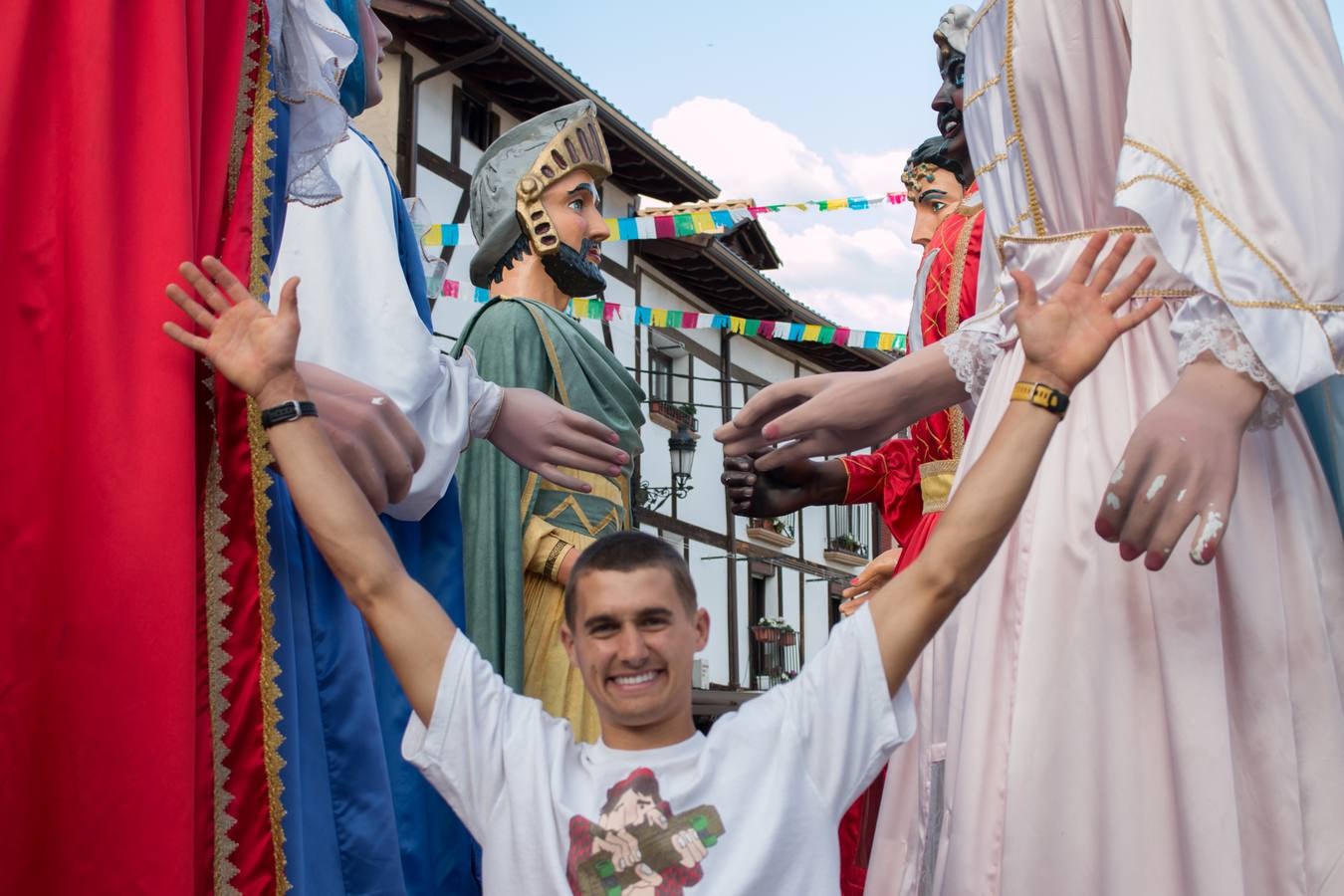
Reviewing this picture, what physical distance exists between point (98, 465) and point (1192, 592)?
1402mm

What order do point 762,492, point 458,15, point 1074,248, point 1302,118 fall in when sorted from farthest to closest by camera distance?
point 458,15 → point 762,492 → point 1074,248 → point 1302,118

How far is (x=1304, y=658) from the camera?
6.09 ft

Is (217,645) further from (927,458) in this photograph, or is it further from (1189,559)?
(927,458)

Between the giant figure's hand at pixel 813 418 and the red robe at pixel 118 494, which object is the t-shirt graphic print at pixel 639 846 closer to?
the red robe at pixel 118 494

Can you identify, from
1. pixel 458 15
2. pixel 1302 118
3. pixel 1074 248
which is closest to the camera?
pixel 1302 118

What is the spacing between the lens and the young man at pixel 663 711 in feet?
6.04

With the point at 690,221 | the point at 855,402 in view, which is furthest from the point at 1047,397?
the point at 690,221

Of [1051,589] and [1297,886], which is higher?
[1051,589]

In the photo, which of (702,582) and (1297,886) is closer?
(1297,886)

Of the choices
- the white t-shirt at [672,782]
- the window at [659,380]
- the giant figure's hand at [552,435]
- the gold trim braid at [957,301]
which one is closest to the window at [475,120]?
the window at [659,380]

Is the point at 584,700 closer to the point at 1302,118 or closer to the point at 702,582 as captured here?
the point at 1302,118

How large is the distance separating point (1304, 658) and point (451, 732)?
1.12m

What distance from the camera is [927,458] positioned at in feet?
12.2

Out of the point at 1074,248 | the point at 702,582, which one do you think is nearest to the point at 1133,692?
the point at 1074,248
